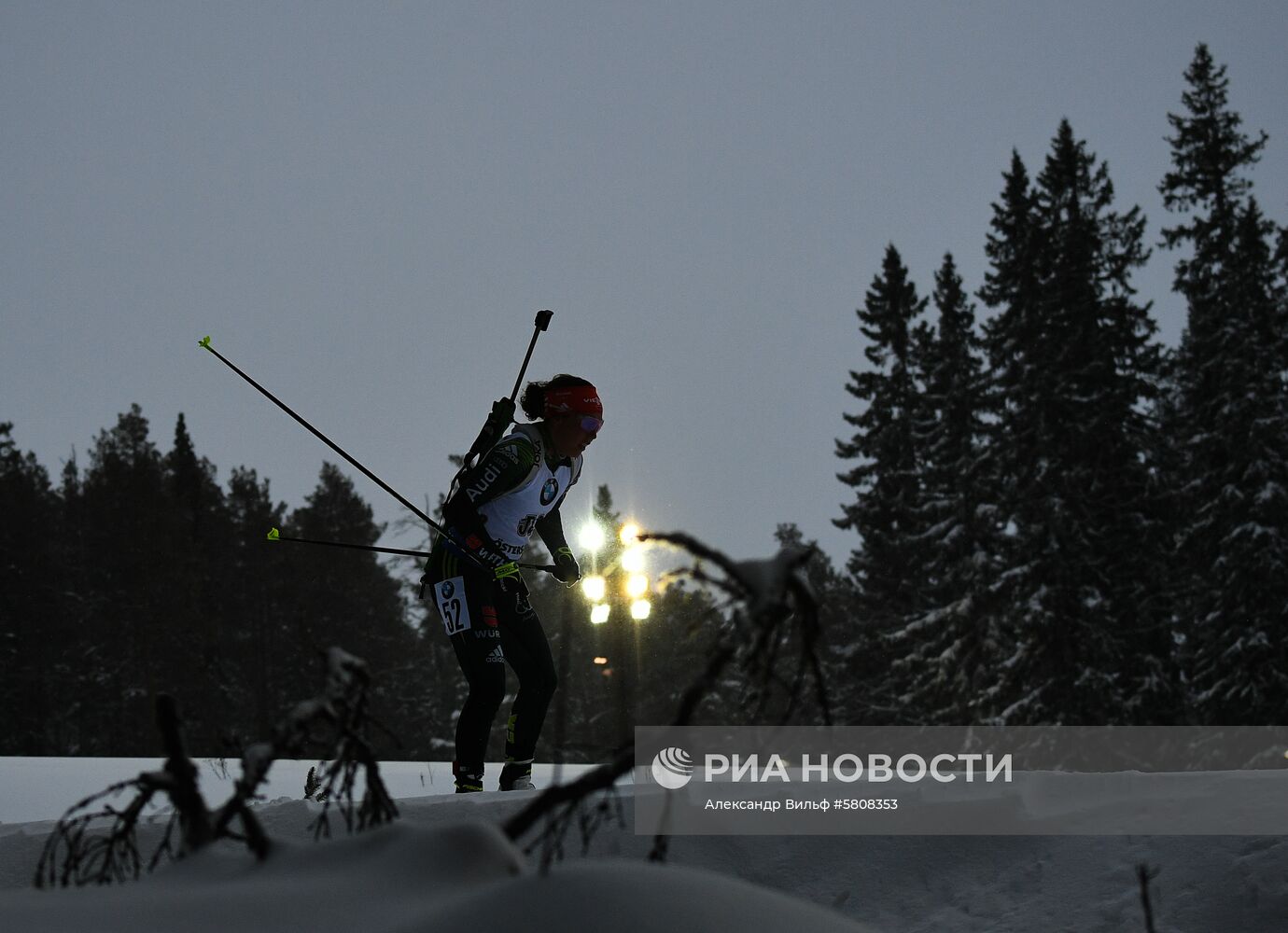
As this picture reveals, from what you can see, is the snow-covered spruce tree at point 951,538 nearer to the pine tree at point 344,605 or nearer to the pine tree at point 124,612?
the pine tree at point 344,605

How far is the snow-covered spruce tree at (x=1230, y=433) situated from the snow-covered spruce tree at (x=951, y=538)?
4027mm

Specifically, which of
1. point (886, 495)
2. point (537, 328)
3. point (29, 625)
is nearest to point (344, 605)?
point (29, 625)

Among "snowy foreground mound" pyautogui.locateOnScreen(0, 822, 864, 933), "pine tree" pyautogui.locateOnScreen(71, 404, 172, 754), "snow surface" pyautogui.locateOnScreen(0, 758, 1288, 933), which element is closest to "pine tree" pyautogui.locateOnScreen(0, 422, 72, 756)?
"pine tree" pyautogui.locateOnScreen(71, 404, 172, 754)

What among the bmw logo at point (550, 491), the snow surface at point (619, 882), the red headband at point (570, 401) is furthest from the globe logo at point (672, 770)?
the red headband at point (570, 401)

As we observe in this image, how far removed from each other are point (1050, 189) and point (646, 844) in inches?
980

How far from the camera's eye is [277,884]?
183 cm

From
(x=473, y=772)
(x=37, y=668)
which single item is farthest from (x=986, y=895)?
(x=37, y=668)

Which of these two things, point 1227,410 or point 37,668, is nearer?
point 1227,410

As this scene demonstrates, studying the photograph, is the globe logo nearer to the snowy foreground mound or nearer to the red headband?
the red headband

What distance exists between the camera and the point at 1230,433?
22828 millimetres

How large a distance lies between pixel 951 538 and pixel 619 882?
86.1ft

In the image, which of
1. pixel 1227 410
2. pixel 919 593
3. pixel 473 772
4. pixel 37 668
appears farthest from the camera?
pixel 37 668

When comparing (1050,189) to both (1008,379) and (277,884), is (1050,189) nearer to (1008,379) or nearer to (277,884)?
(1008,379)

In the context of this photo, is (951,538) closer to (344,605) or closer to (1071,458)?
(1071,458)
